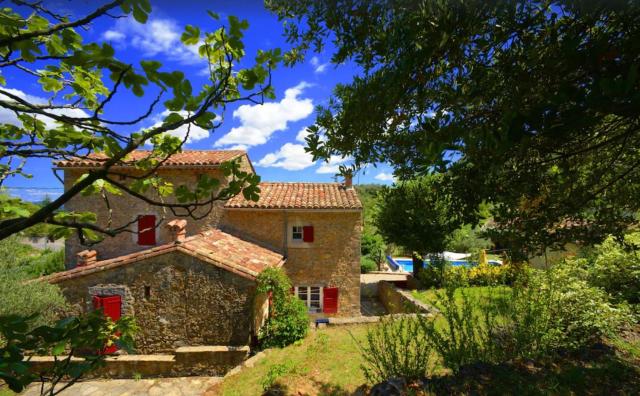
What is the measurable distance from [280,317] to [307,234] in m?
4.67

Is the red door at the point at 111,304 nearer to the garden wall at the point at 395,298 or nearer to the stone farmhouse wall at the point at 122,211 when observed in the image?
the stone farmhouse wall at the point at 122,211

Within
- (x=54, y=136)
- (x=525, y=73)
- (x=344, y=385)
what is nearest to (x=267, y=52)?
(x=54, y=136)

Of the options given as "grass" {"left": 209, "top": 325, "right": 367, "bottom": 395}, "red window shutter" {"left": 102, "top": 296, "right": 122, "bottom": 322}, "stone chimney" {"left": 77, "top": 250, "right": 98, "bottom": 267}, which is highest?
"stone chimney" {"left": 77, "top": 250, "right": 98, "bottom": 267}

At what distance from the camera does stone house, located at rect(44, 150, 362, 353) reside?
9.47 m

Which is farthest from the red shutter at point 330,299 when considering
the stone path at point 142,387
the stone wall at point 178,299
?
the stone path at point 142,387

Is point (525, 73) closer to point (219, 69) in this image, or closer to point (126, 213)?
point (219, 69)

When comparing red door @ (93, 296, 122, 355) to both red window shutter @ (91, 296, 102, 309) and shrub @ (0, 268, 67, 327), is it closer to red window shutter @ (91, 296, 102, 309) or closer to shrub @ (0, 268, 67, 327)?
red window shutter @ (91, 296, 102, 309)

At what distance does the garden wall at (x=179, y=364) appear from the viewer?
8.73 m

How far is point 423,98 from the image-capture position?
9.53 feet

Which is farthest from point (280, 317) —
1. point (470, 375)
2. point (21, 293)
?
point (21, 293)

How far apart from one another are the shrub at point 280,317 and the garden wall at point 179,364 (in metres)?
0.88

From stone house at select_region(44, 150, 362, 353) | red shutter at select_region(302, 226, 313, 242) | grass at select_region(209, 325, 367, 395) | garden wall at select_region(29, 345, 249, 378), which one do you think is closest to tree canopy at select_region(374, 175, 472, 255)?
grass at select_region(209, 325, 367, 395)

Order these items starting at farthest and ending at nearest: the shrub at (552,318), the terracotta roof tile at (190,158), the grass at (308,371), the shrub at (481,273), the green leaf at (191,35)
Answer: the shrub at (481,273) → the terracotta roof tile at (190,158) → the grass at (308,371) → the shrub at (552,318) → the green leaf at (191,35)

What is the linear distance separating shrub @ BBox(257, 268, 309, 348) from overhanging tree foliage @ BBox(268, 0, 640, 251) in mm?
6643
